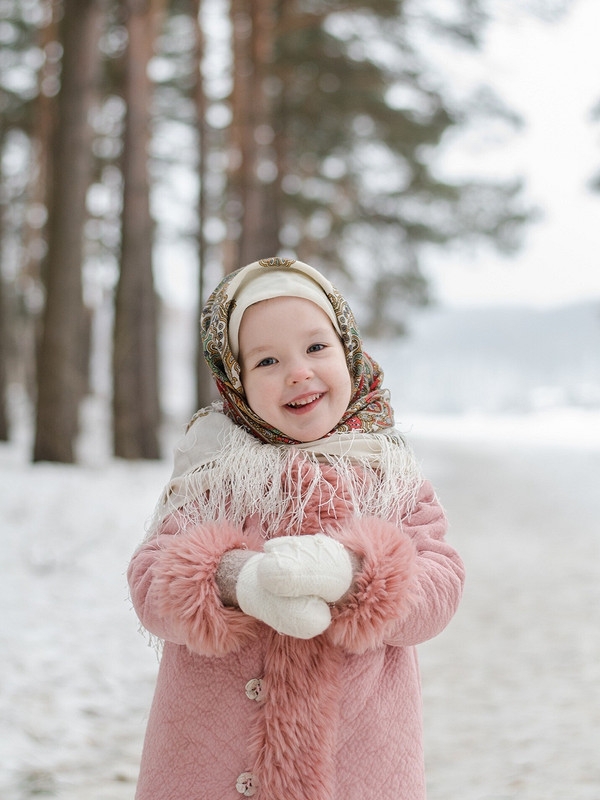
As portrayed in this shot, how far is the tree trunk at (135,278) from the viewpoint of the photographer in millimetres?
10195

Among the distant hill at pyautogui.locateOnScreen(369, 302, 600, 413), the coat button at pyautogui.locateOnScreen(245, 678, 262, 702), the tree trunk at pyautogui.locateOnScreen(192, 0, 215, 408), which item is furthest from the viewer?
the distant hill at pyautogui.locateOnScreen(369, 302, 600, 413)

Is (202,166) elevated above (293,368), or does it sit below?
above

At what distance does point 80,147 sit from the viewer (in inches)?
325

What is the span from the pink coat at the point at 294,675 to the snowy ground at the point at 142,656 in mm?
1327

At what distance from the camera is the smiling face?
179 centimetres

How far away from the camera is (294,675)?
1647mm

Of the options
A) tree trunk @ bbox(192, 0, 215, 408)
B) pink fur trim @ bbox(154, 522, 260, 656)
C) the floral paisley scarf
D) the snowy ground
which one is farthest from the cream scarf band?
tree trunk @ bbox(192, 0, 215, 408)

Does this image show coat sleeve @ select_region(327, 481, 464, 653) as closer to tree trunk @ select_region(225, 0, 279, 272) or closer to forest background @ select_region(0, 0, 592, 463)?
forest background @ select_region(0, 0, 592, 463)

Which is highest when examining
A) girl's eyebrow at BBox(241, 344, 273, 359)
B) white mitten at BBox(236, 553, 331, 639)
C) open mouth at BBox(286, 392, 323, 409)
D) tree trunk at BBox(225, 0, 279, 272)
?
tree trunk at BBox(225, 0, 279, 272)

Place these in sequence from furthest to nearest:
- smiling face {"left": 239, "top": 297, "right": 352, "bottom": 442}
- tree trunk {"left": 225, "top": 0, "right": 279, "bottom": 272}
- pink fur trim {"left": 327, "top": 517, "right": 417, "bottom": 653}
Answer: tree trunk {"left": 225, "top": 0, "right": 279, "bottom": 272} < smiling face {"left": 239, "top": 297, "right": 352, "bottom": 442} < pink fur trim {"left": 327, "top": 517, "right": 417, "bottom": 653}

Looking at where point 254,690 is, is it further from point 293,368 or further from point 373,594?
point 293,368

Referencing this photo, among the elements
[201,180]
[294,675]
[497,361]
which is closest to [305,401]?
[294,675]

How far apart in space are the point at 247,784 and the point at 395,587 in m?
0.50

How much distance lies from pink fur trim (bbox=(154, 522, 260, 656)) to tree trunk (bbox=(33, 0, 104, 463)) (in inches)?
276
